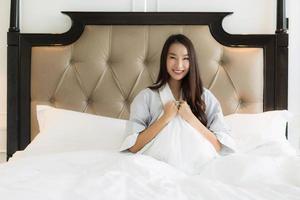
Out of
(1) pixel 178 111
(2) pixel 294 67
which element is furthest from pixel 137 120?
(2) pixel 294 67

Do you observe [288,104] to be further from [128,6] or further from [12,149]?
[12,149]

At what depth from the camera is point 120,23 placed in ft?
8.14

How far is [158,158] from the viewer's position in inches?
68.3

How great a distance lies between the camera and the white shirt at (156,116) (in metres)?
1.84

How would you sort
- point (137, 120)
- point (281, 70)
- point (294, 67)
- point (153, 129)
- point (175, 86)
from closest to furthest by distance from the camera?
point (153, 129) < point (137, 120) < point (175, 86) < point (281, 70) < point (294, 67)

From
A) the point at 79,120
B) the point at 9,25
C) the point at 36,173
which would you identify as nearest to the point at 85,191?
the point at 36,173

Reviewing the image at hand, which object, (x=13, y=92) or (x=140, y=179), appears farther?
(x=13, y=92)

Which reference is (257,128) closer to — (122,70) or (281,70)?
(281,70)

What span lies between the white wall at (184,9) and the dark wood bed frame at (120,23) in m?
0.12

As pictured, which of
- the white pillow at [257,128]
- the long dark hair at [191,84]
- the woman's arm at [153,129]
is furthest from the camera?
the white pillow at [257,128]

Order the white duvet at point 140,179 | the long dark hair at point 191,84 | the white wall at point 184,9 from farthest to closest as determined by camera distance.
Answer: the white wall at point 184,9 < the long dark hair at point 191,84 < the white duvet at point 140,179

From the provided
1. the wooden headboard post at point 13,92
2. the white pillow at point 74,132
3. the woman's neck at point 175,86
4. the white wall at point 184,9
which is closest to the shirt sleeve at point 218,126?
the woman's neck at point 175,86

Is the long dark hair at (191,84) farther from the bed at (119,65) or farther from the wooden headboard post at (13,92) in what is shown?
the wooden headboard post at (13,92)

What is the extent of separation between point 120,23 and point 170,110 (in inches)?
35.1
